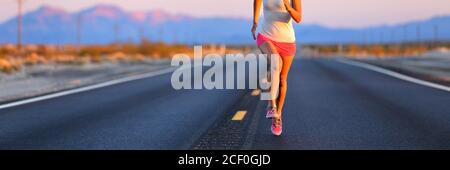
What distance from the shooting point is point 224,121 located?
10.0 metres

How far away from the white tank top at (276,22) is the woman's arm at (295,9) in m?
0.10

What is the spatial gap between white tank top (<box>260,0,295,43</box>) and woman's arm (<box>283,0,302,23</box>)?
0.33ft

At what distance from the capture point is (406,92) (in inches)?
597

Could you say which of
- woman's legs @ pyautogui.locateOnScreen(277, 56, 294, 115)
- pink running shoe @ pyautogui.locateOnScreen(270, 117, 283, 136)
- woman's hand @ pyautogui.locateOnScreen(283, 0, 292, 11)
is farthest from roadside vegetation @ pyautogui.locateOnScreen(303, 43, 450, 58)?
woman's hand @ pyautogui.locateOnScreen(283, 0, 292, 11)

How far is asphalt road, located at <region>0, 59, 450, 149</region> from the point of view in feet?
26.1

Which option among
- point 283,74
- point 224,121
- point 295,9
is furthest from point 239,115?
point 295,9

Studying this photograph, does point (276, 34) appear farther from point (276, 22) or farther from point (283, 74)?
point (283, 74)

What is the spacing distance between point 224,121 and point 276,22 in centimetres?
204

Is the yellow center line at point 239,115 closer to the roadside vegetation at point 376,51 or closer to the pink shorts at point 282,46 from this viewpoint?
the pink shorts at point 282,46

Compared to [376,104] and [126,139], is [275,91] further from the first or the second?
[376,104]

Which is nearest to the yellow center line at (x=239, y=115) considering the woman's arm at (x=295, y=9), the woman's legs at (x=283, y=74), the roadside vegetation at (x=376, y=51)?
the woman's legs at (x=283, y=74)

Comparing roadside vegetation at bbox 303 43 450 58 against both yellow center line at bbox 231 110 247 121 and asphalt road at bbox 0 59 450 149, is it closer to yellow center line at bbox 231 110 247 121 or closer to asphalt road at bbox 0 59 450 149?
asphalt road at bbox 0 59 450 149

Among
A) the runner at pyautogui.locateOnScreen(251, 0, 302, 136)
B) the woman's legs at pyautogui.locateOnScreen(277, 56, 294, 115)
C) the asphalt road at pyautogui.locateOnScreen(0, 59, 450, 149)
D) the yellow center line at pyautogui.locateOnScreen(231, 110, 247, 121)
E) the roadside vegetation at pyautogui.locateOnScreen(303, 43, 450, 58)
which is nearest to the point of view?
the asphalt road at pyautogui.locateOnScreen(0, 59, 450, 149)

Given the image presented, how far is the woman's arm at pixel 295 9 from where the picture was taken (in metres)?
8.33
